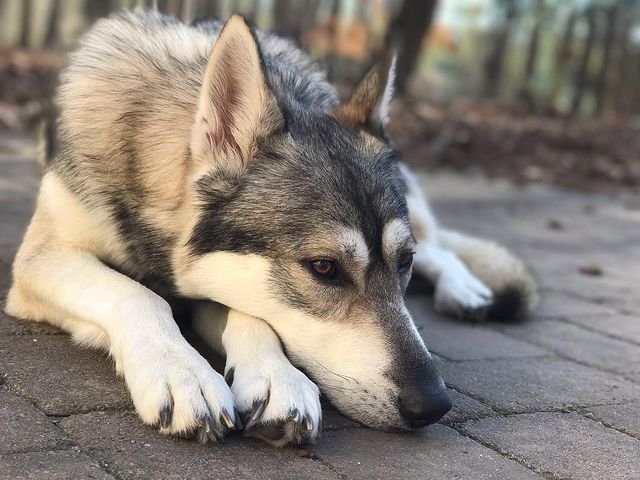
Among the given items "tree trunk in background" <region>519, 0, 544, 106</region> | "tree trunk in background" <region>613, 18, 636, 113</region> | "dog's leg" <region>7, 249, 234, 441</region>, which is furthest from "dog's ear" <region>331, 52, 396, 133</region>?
"tree trunk in background" <region>613, 18, 636, 113</region>

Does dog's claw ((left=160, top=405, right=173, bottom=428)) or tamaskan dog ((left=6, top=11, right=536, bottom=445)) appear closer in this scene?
dog's claw ((left=160, top=405, right=173, bottom=428))

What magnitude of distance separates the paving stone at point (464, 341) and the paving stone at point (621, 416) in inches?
22.9

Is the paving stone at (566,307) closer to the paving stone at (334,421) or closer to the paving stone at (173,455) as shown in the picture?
the paving stone at (334,421)

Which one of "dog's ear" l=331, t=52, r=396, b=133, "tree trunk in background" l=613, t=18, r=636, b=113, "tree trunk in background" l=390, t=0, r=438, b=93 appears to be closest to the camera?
"dog's ear" l=331, t=52, r=396, b=133

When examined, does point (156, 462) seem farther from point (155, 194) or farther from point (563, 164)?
point (563, 164)

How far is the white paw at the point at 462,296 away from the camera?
4051 millimetres

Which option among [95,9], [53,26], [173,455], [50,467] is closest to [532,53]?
[53,26]

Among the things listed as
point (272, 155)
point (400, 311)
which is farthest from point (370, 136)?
point (400, 311)

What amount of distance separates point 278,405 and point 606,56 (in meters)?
18.9

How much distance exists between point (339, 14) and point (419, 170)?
6.86 metres

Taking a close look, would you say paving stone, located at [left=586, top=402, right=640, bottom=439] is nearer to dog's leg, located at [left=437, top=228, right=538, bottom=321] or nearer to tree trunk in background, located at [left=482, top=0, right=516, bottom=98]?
dog's leg, located at [left=437, top=228, right=538, bottom=321]

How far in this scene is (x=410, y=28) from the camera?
14.1 m

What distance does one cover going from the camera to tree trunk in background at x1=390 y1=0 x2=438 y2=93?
14.0 m

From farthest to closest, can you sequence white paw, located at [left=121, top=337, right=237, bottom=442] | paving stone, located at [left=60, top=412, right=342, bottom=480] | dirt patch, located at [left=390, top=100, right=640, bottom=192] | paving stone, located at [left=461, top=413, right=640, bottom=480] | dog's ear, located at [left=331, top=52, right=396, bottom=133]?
dirt patch, located at [left=390, top=100, right=640, bottom=192] < dog's ear, located at [left=331, top=52, right=396, bottom=133] < paving stone, located at [left=461, top=413, right=640, bottom=480] < white paw, located at [left=121, top=337, right=237, bottom=442] < paving stone, located at [left=60, top=412, right=342, bottom=480]
